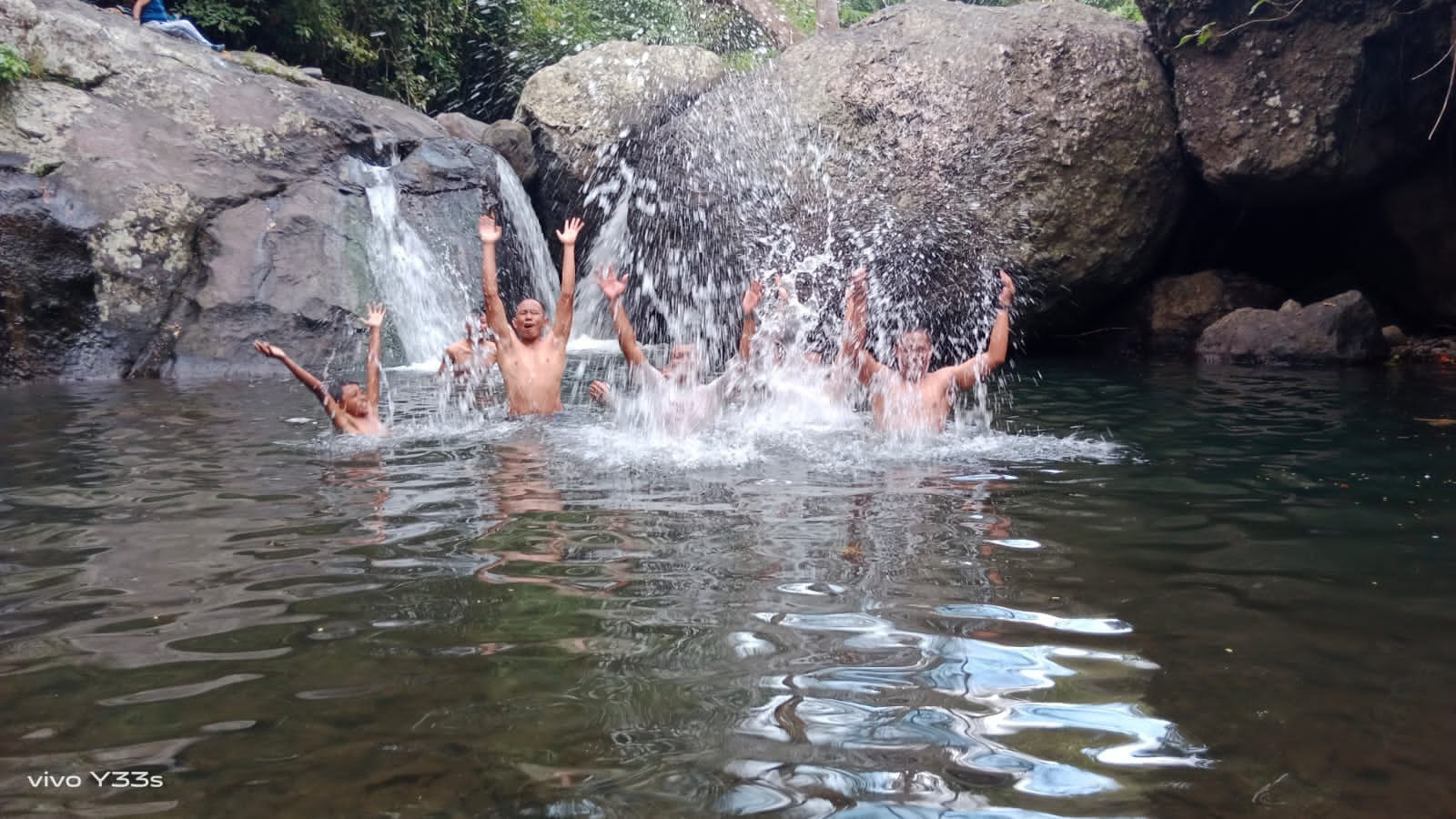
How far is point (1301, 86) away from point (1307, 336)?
247cm

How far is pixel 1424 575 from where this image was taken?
12.3 ft

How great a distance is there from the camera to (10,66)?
9.88 meters

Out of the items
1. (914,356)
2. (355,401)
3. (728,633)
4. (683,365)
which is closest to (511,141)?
(355,401)

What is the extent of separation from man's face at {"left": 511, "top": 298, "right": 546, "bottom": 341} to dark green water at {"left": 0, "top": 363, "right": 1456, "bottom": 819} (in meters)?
1.64

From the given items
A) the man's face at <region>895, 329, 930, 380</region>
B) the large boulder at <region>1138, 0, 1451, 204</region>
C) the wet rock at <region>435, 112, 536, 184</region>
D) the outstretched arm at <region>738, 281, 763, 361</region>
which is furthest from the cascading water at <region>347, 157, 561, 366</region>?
the large boulder at <region>1138, 0, 1451, 204</region>

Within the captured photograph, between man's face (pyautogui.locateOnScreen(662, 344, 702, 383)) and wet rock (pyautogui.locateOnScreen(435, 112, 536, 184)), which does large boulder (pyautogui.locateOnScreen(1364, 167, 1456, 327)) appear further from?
wet rock (pyautogui.locateOnScreen(435, 112, 536, 184))

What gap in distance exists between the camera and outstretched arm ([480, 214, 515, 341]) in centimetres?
684

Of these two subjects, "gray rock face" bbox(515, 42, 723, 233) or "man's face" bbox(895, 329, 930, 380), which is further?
"gray rock face" bbox(515, 42, 723, 233)

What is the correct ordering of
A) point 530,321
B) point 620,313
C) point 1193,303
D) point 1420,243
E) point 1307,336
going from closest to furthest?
1. point 620,313
2. point 530,321
3. point 1307,336
4. point 1420,243
5. point 1193,303

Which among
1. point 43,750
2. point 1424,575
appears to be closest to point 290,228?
point 43,750

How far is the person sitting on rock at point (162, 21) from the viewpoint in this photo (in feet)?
40.1

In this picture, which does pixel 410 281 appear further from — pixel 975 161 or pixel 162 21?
pixel 975 161

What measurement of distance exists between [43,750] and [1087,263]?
1109 centimetres

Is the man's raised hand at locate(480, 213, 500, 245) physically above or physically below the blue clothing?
below
